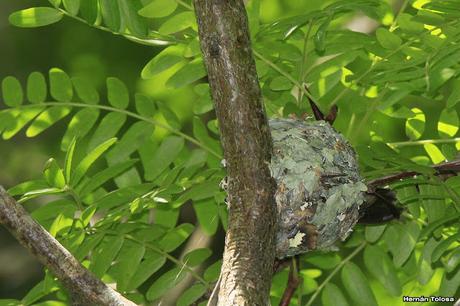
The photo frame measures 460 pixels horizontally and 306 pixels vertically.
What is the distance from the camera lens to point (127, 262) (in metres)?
3.93

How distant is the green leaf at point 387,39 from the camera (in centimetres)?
356

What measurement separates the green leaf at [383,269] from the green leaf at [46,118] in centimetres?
136

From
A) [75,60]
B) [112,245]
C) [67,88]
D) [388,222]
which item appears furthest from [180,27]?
[75,60]

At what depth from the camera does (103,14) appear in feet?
11.6

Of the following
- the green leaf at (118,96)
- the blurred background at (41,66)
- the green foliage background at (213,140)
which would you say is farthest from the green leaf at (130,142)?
the blurred background at (41,66)

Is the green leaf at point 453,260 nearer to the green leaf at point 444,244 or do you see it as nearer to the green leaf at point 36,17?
the green leaf at point 444,244

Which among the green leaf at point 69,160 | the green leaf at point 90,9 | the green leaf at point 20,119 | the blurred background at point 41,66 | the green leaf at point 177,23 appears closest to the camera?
the green leaf at point 69,160

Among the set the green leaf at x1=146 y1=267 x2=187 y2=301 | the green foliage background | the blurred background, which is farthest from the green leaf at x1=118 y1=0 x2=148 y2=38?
the blurred background

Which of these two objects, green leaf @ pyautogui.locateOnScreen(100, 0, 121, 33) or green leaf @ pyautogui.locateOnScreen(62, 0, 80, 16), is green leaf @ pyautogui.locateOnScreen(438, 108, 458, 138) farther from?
green leaf @ pyautogui.locateOnScreen(62, 0, 80, 16)

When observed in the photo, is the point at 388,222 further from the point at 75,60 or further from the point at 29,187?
the point at 75,60

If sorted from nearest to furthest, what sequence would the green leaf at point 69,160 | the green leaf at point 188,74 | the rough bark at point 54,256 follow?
the rough bark at point 54,256, the green leaf at point 69,160, the green leaf at point 188,74

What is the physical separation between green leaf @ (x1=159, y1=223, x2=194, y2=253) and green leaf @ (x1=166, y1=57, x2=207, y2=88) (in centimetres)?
63

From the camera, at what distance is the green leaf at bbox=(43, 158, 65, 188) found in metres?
3.52

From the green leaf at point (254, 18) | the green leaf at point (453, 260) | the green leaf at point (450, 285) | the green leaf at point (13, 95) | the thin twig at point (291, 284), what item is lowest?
the green leaf at point (450, 285)
